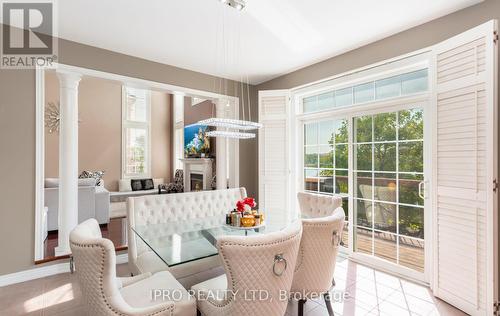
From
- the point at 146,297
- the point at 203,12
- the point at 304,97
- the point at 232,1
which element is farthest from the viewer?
the point at 304,97

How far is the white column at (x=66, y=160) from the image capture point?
3.05 metres

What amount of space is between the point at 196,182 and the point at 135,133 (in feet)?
9.59

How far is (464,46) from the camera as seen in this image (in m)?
2.22

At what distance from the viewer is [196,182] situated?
6648mm

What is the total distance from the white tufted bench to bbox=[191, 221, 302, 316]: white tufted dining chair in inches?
38.6

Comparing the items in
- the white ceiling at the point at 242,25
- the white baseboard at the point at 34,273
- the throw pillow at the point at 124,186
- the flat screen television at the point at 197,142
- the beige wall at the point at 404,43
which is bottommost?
the white baseboard at the point at 34,273

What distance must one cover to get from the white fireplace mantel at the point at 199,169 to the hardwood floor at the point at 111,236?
193 cm

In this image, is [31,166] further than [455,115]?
Result: Yes

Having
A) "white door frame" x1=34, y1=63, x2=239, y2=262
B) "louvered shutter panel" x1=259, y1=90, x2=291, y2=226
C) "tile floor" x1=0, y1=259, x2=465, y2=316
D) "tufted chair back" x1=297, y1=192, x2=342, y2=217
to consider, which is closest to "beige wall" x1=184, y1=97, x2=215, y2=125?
"louvered shutter panel" x1=259, y1=90, x2=291, y2=226

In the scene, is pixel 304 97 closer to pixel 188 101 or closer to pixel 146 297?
pixel 146 297

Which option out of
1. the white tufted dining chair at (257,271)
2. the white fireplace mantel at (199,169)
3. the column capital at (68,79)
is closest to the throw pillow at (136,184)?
the white fireplace mantel at (199,169)

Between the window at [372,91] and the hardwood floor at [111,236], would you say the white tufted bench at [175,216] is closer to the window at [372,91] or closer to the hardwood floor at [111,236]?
the hardwood floor at [111,236]

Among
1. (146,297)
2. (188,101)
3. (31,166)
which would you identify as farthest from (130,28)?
(188,101)

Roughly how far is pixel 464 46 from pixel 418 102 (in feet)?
2.15
